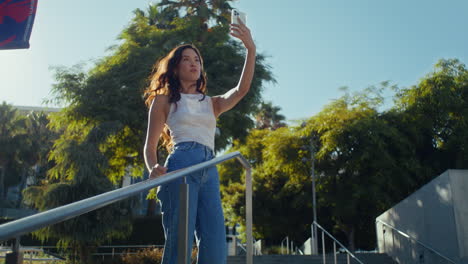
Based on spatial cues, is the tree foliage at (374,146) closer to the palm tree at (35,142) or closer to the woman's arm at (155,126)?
the woman's arm at (155,126)

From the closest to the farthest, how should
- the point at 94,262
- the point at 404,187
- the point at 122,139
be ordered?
the point at 94,262, the point at 122,139, the point at 404,187

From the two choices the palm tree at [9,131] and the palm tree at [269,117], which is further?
the palm tree at [269,117]

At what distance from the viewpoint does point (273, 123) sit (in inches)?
1152

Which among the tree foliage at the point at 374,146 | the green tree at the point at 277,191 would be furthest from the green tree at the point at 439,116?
the green tree at the point at 277,191

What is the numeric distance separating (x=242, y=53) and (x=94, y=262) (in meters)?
7.94

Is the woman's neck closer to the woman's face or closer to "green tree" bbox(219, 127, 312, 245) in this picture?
the woman's face

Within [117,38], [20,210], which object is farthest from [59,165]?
[20,210]

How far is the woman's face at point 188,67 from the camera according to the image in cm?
209

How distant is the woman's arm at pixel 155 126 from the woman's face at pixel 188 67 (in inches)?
7.0

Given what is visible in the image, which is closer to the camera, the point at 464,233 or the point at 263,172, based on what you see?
the point at 464,233

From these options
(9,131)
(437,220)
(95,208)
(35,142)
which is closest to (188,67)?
(95,208)

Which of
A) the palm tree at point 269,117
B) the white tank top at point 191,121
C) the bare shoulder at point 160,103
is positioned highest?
the palm tree at point 269,117

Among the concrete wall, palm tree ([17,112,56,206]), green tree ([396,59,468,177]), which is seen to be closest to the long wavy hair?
the concrete wall

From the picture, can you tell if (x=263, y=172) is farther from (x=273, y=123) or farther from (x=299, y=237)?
(x=273, y=123)
